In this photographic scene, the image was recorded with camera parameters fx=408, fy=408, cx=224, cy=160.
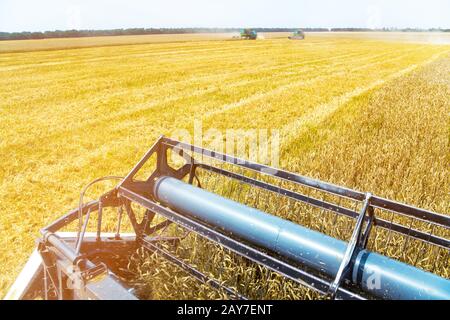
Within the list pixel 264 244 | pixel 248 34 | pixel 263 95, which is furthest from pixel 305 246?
pixel 248 34

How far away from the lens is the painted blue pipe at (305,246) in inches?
89.0

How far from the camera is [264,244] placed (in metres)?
2.83

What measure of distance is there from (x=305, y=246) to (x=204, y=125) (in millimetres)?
6098

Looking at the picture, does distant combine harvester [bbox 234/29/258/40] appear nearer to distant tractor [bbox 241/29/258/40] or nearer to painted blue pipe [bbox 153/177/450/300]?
distant tractor [bbox 241/29/258/40]

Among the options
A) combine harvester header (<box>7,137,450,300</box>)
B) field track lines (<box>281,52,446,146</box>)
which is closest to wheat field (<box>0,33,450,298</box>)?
field track lines (<box>281,52,446,146</box>)

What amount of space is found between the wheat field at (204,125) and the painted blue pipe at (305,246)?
0.54 m

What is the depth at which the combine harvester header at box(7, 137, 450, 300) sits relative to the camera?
229cm

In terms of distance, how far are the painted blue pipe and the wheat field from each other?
538 mm

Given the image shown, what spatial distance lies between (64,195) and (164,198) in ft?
6.78
